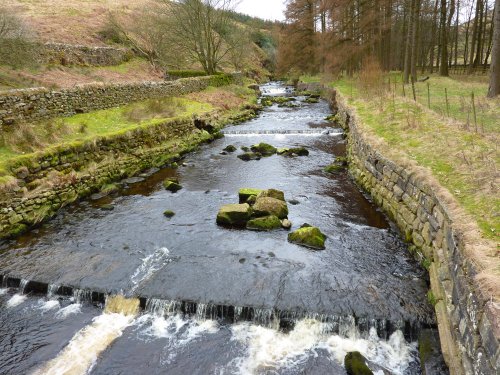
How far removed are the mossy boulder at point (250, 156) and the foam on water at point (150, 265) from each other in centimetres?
886

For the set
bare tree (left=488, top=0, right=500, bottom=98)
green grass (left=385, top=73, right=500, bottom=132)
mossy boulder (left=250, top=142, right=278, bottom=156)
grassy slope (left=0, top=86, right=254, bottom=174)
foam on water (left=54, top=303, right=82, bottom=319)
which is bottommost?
foam on water (left=54, top=303, right=82, bottom=319)

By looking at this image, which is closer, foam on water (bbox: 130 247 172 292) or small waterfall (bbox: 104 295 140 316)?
small waterfall (bbox: 104 295 140 316)

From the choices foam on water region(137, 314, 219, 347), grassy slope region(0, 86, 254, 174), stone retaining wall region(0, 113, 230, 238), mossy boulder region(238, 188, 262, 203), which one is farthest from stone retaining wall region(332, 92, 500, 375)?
grassy slope region(0, 86, 254, 174)

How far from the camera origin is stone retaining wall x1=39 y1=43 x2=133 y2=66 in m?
27.9

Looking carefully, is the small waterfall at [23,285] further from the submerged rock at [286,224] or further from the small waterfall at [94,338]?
the submerged rock at [286,224]

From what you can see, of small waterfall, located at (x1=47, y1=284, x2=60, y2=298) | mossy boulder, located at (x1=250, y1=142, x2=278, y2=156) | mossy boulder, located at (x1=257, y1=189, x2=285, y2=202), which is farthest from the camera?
mossy boulder, located at (x1=250, y1=142, x2=278, y2=156)

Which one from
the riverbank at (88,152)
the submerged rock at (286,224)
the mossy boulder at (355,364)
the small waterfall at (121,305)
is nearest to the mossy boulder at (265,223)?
the submerged rock at (286,224)

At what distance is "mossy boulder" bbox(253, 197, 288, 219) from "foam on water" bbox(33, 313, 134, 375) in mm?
4890

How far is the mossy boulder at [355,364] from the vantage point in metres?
5.98

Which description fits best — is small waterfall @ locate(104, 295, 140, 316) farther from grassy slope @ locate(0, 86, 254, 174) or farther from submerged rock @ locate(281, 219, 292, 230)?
grassy slope @ locate(0, 86, 254, 174)

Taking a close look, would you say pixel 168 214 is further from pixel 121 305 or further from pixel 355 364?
pixel 355 364

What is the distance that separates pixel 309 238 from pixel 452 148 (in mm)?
4499

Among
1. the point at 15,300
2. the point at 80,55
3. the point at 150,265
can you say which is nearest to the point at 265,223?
the point at 150,265

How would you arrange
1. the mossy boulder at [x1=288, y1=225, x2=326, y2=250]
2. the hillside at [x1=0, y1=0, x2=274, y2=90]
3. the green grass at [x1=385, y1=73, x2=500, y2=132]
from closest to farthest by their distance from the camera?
1. the mossy boulder at [x1=288, y1=225, x2=326, y2=250]
2. the green grass at [x1=385, y1=73, x2=500, y2=132]
3. the hillside at [x1=0, y1=0, x2=274, y2=90]
